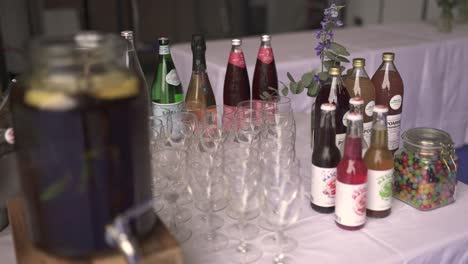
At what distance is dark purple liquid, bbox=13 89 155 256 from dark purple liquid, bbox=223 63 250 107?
61 centimetres

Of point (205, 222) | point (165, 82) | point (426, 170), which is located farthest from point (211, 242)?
point (165, 82)

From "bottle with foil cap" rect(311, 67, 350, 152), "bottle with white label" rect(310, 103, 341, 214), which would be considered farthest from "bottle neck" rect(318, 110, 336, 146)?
"bottle with foil cap" rect(311, 67, 350, 152)

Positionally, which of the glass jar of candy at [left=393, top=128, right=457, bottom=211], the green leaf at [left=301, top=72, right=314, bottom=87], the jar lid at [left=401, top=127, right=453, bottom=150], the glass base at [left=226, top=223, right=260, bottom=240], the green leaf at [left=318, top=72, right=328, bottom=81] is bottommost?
the glass base at [left=226, top=223, right=260, bottom=240]

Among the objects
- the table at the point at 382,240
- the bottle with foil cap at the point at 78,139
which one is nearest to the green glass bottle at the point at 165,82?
the table at the point at 382,240

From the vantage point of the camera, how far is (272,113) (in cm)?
108

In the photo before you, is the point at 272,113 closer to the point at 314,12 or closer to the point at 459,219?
the point at 459,219

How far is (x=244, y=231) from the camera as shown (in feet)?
2.75

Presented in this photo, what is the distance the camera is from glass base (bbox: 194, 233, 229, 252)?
818 mm

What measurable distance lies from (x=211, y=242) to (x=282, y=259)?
4.7 inches

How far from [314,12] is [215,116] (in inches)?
152

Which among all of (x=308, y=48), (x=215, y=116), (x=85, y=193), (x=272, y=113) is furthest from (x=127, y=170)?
(x=308, y=48)

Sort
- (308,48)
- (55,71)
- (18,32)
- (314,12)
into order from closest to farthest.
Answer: (55,71)
(308,48)
(18,32)
(314,12)

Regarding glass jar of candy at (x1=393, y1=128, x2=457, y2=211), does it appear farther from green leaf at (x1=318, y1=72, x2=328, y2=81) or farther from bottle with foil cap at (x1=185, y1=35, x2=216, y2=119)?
bottle with foil cap at (x1=185, y1=35, x2=216, y2=119)

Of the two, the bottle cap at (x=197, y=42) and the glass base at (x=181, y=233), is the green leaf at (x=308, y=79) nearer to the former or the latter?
the bottle cap at (x=197, y=42)
